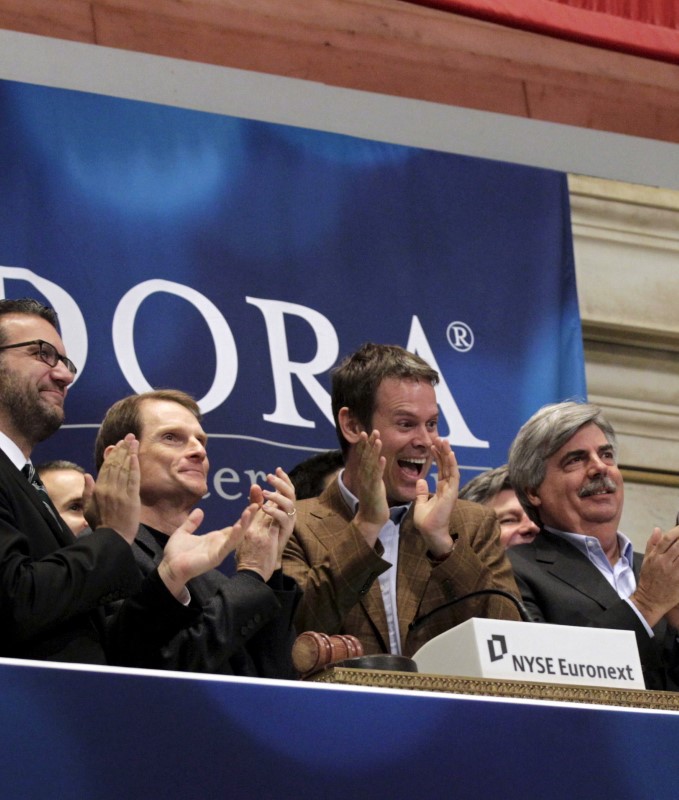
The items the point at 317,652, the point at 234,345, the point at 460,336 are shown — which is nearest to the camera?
the point at 317,652

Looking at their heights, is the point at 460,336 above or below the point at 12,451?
above

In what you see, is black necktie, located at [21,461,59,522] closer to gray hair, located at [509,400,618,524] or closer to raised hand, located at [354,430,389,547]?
raised hand, located at [354,430,389,547]

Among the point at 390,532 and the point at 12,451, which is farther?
the point at 390,532

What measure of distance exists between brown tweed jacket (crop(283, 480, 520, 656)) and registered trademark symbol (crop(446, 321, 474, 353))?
1.38m

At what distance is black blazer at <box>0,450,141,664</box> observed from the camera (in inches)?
78.1

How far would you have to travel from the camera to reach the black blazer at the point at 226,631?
221cm

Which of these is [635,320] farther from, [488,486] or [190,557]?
[190,557]

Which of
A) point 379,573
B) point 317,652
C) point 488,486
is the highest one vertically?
point 488,486

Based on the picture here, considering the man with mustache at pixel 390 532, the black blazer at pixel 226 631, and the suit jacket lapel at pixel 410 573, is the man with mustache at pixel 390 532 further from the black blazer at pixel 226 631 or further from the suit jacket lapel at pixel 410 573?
the black blazer at pixel 226 631

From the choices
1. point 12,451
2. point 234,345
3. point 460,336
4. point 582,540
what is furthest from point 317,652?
point 460,336

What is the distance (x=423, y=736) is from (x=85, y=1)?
10.4ft

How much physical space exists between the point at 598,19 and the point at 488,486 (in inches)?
74.7

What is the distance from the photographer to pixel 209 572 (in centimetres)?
255

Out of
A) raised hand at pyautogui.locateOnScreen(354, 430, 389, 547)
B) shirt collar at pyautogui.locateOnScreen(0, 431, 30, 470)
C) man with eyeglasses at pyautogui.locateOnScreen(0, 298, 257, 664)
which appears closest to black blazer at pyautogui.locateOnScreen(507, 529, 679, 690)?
raised hand at pyautogui.locateOnScreen(354, 430, 389, 547)
